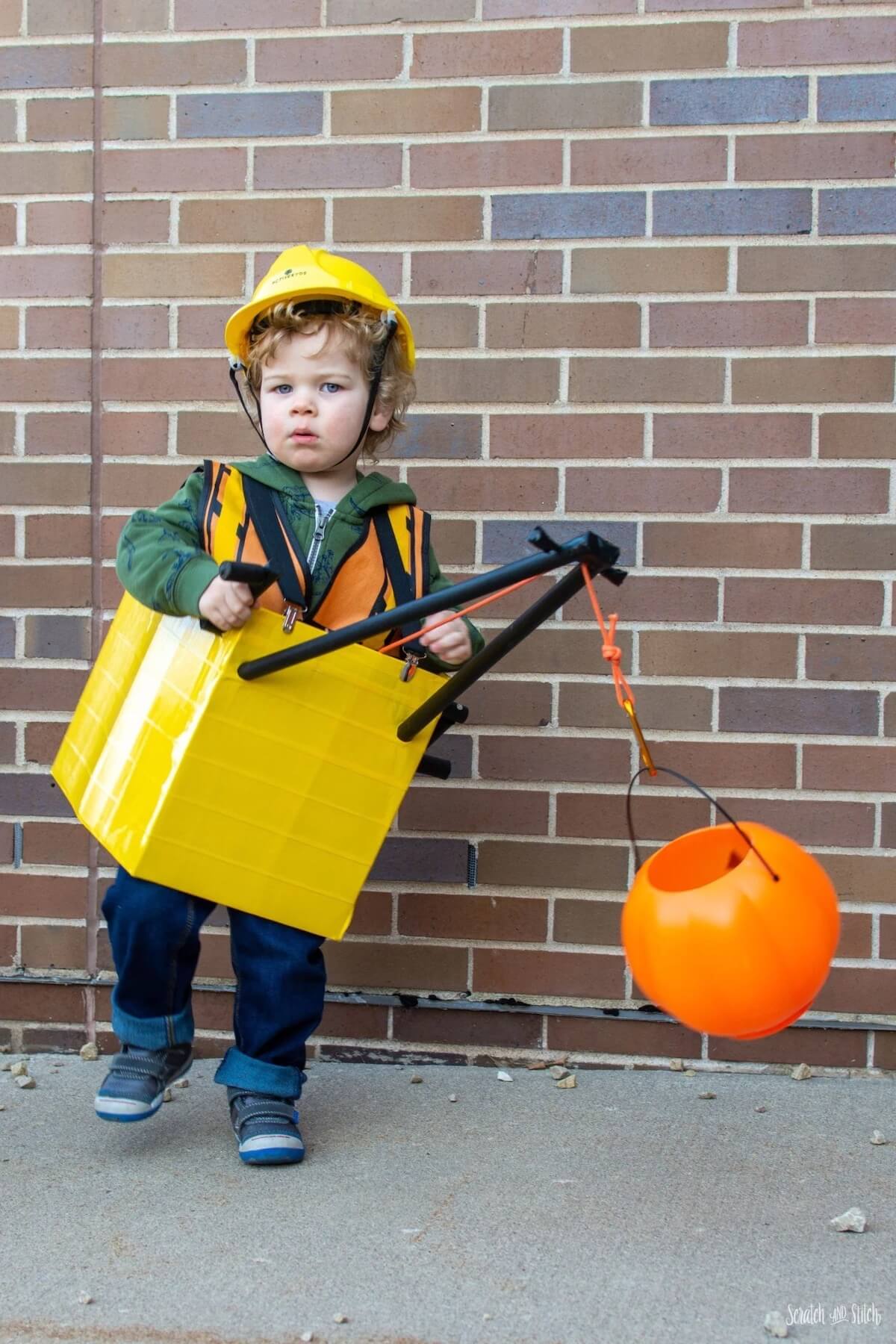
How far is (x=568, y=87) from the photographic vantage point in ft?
8.67

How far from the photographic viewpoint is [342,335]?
2254mm

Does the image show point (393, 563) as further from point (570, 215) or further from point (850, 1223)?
point (850, 1223)

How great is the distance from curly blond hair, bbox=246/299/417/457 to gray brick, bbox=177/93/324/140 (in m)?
0.63

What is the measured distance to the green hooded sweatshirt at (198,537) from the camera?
81.7 inches

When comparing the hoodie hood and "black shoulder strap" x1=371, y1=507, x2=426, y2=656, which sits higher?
the hoodie hood

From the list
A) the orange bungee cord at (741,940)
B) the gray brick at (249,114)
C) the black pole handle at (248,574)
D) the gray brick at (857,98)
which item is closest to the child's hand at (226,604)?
the black pole handle at (248,574)

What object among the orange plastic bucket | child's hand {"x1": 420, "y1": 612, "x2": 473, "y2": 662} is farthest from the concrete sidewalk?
child's hand {"x1": 420, "y1": 612, "x2": 473, "y2": 662}

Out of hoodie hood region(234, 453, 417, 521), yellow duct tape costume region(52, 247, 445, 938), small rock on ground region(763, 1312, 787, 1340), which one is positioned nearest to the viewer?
small rock on ground region(763, 1312, 787, 1340)

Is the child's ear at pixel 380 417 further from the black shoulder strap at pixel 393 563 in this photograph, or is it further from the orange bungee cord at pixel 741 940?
the orange bungee cord at pixel 741 940

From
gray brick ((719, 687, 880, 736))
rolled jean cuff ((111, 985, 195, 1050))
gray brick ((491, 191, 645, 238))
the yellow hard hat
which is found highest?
gray brick ((491, 191, 645, 238))

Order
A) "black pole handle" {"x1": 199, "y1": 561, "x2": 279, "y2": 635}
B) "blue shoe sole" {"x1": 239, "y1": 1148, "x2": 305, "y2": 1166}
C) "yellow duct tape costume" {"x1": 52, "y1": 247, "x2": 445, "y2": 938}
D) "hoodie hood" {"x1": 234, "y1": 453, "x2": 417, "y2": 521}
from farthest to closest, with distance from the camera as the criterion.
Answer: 1. "hoodie hood" {"x1": 234, "y1": 453, "x2": 417, "y2": 521}
2. "blue shoe sole" {"x1": 239, "y1": 1148, "x2": 305, "y2": 1166}
3. "yellow duct tape costume" {"x1": 52, "y1": 247, "x2": 445, "y2": 938}
4. "black pole handle" {"x1": 199, "y1": 561, "x2": 279, "y2": 635}

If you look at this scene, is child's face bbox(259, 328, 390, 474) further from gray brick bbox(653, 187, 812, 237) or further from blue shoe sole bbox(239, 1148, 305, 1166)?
blue shoe sole bbox(239, 1148, 305, 1166)

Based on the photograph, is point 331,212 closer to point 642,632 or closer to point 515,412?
point 515,412

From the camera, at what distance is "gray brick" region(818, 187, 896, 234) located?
2.59 meters
